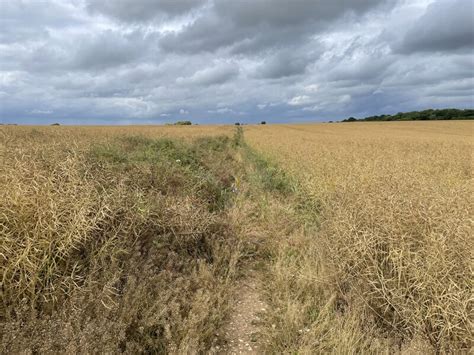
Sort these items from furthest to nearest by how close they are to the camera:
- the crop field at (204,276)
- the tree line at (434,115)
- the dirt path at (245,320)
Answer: the tree line at (434,115) < the dirt path at (245,320) < the crop field at (204,276)

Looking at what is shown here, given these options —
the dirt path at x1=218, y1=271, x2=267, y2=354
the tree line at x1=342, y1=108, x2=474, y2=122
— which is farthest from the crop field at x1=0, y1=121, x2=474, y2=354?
the tree line at x1=342, y1=108, x2=474, y2=122

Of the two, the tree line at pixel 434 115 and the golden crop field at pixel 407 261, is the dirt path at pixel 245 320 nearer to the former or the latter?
the golden crop field at pixel 407 261

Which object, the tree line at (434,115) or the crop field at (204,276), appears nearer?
the crop field at (204,276)

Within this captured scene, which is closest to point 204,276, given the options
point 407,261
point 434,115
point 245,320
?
point 245,320

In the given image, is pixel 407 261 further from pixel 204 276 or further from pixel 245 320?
pixel 204 276

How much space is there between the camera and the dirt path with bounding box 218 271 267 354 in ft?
11.7

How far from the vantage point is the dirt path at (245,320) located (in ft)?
11.7

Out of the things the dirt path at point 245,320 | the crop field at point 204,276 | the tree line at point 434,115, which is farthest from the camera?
the tree line at point 434,115

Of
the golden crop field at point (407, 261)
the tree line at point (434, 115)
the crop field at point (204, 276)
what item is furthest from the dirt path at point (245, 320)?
the tree line at point (434, 115)

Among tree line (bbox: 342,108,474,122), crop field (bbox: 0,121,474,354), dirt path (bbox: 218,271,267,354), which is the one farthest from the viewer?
tree line (bbox: 342,108,474,122)

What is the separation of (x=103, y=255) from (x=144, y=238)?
1015 millimetres

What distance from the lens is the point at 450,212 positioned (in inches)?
163

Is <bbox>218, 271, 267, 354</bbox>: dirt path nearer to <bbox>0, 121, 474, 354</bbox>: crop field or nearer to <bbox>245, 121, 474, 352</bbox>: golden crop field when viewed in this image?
<bbox>0, 121, 474, 354</bbox>: crop field

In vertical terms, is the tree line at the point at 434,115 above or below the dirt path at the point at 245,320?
above
